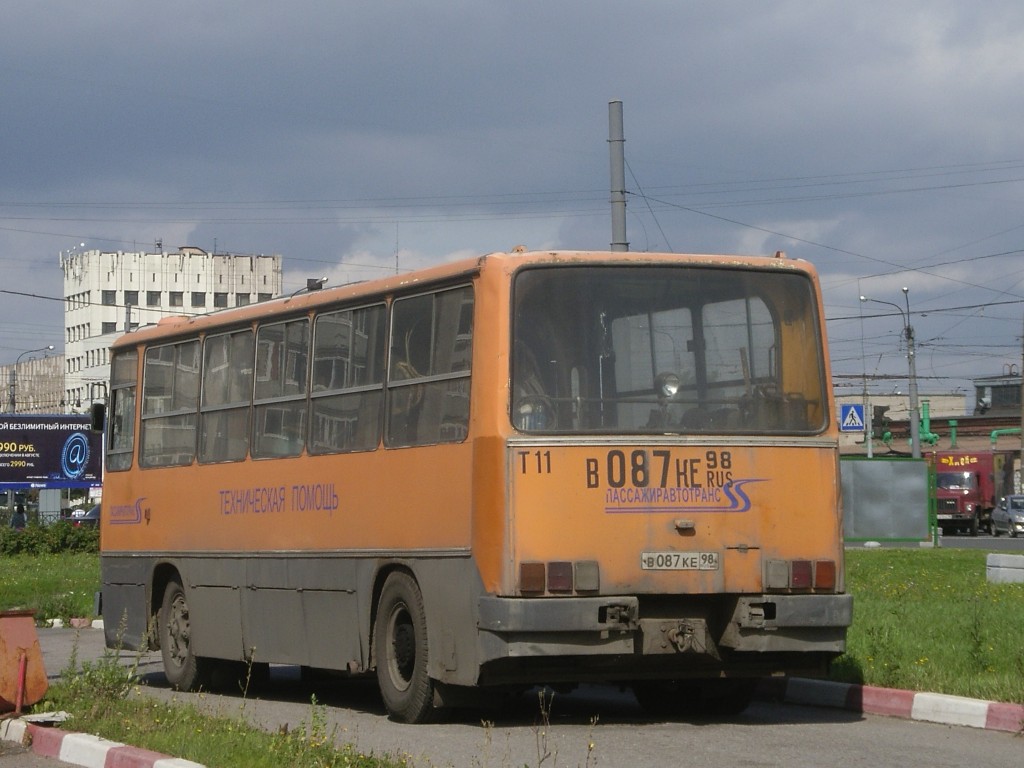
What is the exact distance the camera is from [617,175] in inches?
824

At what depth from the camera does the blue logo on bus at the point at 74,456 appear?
7938 centimetres

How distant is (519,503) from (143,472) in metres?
6.72

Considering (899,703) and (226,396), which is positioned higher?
(226,396)

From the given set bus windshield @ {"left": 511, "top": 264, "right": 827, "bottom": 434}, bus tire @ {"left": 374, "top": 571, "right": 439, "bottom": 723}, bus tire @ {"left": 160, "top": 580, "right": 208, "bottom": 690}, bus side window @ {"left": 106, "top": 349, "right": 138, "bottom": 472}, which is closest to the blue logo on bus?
bus side window @ {"left": 106, "top": 349, "right": 138, "bottom": 472}

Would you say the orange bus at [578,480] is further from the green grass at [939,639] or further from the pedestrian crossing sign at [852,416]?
the pedestrian crossing sign at [852,416]

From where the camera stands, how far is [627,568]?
10.7 metres

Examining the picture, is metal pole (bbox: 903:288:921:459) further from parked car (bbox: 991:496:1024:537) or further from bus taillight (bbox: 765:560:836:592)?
bus taillight (bbox: 765:560:836:592)

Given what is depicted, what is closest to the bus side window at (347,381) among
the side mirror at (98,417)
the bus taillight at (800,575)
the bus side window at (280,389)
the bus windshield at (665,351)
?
the bus side window at (280,389)

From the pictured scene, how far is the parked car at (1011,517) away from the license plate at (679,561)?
175 ft

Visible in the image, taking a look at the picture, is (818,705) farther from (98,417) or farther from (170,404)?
(98,417)

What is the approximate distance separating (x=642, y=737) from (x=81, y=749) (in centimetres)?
342

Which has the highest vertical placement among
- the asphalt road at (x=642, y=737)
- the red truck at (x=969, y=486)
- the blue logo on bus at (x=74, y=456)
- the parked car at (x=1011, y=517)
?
the blue logo on bus at (x=74, y=456)

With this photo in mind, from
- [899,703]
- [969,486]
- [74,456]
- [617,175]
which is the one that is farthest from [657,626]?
[74,456]

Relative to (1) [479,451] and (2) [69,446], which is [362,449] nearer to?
(1) [479,451]
